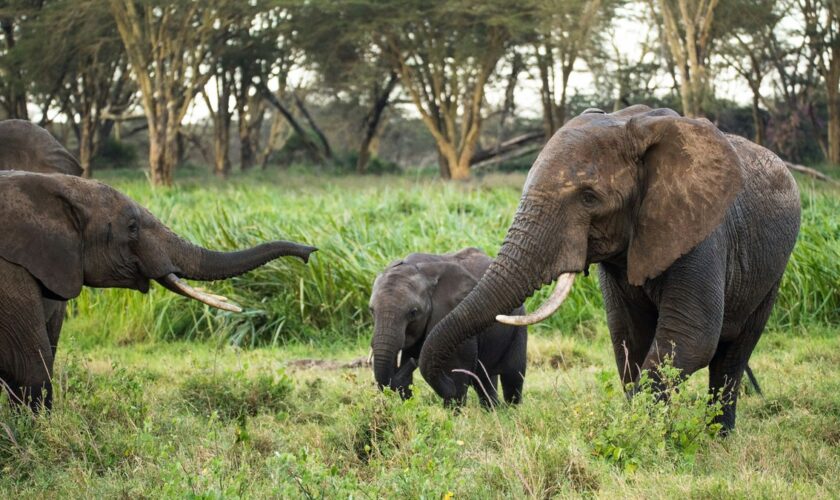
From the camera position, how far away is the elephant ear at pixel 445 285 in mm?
6258

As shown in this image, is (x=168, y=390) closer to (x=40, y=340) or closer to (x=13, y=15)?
(x=40, y=340)

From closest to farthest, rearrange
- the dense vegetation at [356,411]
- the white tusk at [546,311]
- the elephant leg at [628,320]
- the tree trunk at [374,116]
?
the dense vegetation at [356,411], the white tusk at [546,311], the elephant leg at [628,320], the tree trunk at [374,116]

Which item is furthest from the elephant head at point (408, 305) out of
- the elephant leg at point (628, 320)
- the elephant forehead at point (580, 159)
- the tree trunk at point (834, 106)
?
the tree trunk at point (834, 106)

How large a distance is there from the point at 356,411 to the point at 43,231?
1.59m

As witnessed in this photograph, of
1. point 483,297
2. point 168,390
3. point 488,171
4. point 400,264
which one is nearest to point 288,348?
point 168,390

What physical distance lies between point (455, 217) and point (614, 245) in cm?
703

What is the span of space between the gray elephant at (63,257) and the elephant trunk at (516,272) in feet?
3.74

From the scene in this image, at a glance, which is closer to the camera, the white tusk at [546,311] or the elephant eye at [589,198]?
the white tusk at [546,311]

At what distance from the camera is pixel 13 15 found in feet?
78.0

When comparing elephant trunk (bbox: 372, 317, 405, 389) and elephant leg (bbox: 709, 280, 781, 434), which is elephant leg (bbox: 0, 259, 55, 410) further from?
elephant leg (bbox: 709, 280, 781, 434)

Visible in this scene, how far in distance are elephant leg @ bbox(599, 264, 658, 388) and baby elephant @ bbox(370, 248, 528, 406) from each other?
805mm

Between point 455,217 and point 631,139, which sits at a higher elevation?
point 631,139

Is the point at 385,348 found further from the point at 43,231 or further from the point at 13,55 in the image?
the point at 13,55

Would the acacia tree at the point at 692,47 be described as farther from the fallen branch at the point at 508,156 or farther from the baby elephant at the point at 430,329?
the baby elephant at the point at 430,329
